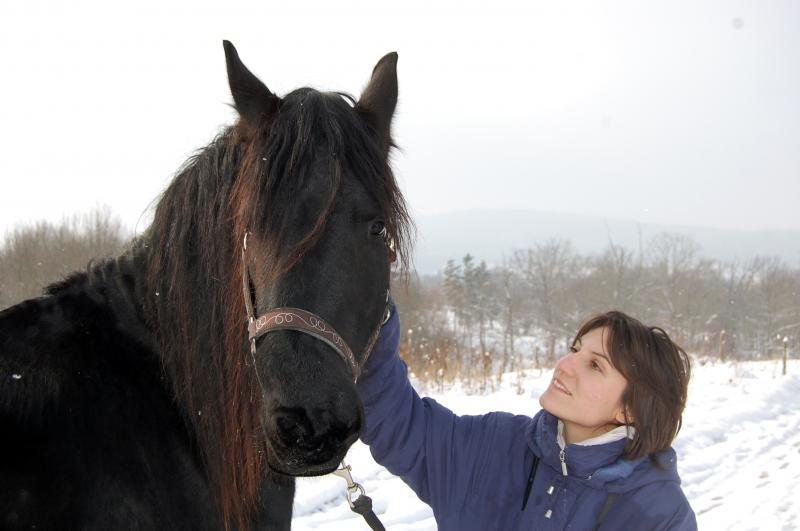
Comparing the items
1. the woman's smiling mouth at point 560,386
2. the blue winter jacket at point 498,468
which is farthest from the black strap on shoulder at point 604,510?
the woman's smiling mouth at point 560,386

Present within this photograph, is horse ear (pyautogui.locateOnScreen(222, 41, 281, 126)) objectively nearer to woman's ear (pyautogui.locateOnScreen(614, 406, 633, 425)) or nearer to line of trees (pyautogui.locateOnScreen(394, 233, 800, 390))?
woman's ear (pyautogui.locateOnScreen(614, 406, 633, 425))

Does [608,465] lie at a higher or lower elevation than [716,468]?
higher

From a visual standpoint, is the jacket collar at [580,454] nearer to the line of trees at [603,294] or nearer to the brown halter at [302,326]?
the brown halter at [302,326]

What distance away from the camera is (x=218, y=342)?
2.13 metres

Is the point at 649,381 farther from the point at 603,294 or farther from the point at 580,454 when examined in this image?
the point at 603,294

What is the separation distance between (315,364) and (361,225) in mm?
573

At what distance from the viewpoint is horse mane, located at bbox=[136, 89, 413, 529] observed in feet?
6.67

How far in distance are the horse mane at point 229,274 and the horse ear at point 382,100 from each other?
128 millimetres

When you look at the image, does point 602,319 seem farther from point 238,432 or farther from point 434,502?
point 238,432

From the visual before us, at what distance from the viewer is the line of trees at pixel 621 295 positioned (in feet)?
147

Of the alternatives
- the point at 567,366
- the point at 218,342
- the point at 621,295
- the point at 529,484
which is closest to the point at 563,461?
the point at 529,484

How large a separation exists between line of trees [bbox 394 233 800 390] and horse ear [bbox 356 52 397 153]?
97.1 ft

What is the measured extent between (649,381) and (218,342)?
1772mm

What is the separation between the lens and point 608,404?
2.25 metres
